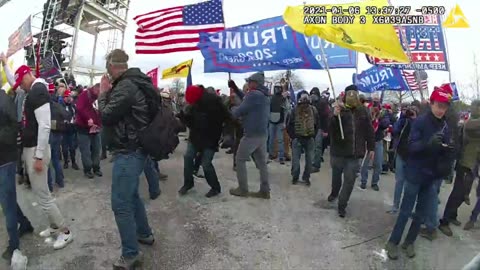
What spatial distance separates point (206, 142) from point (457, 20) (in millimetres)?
5088

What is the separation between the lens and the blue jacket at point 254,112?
577 centimetres

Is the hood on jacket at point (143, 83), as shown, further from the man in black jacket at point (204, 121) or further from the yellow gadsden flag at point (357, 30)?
the yellow gadsden flag at point (357, 30)

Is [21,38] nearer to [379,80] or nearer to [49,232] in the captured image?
[49,232]

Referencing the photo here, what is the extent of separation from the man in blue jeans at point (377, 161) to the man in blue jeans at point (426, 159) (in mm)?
2748

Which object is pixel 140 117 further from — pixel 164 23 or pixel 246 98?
pixel 164 23

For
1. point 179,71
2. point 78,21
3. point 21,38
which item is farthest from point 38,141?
point 78,21

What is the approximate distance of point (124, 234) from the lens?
3.72 m

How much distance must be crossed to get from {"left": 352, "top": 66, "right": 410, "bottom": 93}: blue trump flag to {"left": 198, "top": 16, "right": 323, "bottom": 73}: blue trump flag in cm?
408

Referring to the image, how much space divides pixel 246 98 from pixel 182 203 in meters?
1.80

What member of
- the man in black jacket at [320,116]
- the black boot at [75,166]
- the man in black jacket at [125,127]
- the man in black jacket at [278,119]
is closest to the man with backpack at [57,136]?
the black boot at [75,166]

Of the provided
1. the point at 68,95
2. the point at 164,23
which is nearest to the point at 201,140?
the point at 68,95

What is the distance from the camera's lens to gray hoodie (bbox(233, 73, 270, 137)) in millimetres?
5770

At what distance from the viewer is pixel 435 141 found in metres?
4.12

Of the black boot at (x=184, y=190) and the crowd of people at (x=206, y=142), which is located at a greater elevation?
the crowd of people at (x=206, y=142)
